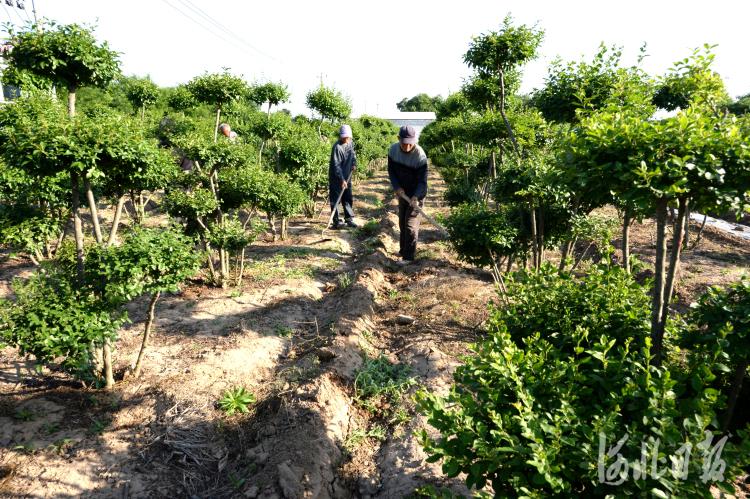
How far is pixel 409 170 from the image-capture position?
8109mm

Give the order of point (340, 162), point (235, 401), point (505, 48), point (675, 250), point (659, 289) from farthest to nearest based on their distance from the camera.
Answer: point (340, 162)
point (505, 48)
point (235, 401)
point (675, 250)
point (659, 289)

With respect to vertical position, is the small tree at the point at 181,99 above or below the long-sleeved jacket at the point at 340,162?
above

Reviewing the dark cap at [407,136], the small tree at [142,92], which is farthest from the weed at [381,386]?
the small tree at [142,92]

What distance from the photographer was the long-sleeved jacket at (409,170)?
797 centimetres

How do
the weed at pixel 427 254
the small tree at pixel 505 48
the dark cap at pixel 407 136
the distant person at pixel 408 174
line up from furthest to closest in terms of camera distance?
the weed at pixel 427 254, the distant person at pixel 408 174, the dark cap at pixel 407 136, the small tree at pixel 505 48

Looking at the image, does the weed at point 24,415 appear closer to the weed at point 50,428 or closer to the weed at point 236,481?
the weed at point 50,428

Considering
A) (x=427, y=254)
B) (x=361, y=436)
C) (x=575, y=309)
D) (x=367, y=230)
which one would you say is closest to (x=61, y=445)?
(x=361, y=436)

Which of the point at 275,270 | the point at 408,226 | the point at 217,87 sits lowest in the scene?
the point at 275,270

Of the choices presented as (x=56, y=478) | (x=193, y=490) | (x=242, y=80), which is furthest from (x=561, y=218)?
(x=242, y=80)

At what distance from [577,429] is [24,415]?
167 inches

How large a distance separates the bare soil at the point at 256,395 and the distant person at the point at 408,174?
145 cm

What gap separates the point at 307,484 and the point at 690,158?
3120 mm

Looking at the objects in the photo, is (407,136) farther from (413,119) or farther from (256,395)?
(413,119)

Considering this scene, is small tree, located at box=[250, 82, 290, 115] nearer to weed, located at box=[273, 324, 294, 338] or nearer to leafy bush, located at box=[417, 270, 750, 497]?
weed, located at box=[273, 324, 294, 338]
